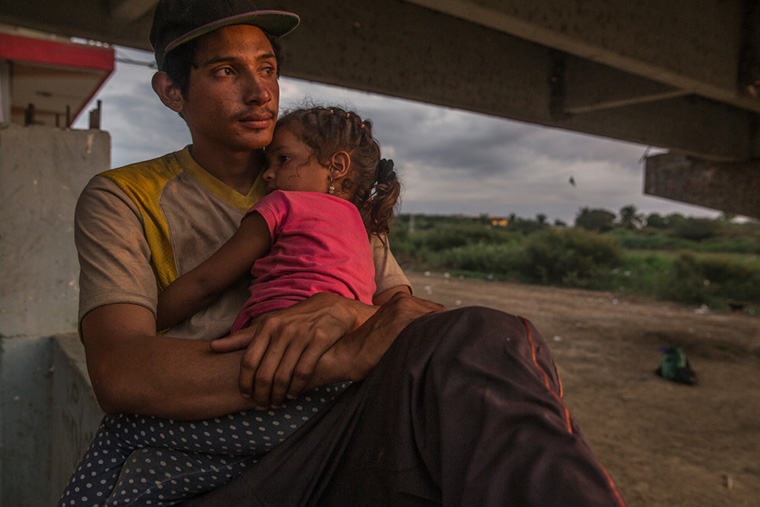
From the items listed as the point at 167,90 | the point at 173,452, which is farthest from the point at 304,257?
the point at 167,90

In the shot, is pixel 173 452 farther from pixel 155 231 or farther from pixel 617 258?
pixel 617 258

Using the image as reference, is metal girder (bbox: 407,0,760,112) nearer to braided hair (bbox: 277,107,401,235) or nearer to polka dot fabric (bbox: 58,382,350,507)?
braided hair (bbox: 277,107,401,235)

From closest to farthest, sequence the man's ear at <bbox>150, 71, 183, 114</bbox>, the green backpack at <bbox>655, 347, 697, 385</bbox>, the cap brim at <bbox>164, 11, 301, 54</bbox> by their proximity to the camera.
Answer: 1. the cap brim at <bbox>164, 11, 301, 54</bbox>
2. the man's ear at <bbox>150, 71, 183, 114</bbox>
3. the green backpack at <bbox>655, 347, 697, 385</bbox>

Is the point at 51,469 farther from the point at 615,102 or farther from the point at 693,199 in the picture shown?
the point at 693,199

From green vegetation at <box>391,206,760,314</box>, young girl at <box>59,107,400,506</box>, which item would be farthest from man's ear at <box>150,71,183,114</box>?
green vegetation at <box>391,206,760,314</box>

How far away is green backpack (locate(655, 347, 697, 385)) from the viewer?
665 centimetres

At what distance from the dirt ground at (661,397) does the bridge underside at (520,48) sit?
9.55 feet

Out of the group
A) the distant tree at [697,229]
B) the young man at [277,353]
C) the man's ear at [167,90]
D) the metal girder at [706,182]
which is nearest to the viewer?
the young man at [277,353]

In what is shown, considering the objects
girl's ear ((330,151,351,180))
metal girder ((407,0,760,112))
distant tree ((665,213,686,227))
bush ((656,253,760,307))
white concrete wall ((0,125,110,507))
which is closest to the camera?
girl's ear ((330,151,351,180))

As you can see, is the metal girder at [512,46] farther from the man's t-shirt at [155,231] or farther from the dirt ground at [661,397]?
the dirt ground at [661,397]

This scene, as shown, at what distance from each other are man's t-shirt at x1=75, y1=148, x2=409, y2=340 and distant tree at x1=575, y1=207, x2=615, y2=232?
99.5 ft

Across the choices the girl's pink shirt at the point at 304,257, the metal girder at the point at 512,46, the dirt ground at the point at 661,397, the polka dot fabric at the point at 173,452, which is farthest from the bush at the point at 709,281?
the polka dot fabric at the point at 173,452

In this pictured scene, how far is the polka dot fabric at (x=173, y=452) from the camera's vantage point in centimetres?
136

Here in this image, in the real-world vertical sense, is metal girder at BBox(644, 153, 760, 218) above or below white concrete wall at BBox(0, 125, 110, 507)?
above
